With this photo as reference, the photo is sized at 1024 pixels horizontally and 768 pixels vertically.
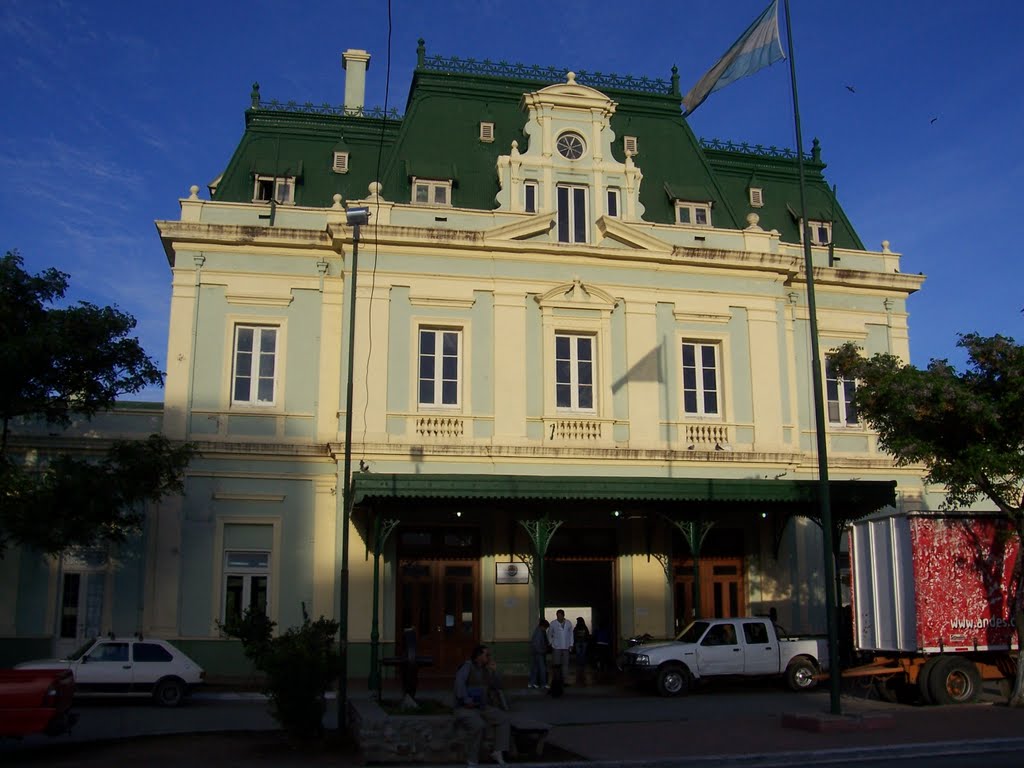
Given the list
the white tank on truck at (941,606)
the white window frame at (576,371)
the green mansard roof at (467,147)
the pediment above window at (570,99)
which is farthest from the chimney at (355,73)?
the white tank on truck at (941,606)

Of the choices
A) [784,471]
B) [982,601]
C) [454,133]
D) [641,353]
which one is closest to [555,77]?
[454,133]

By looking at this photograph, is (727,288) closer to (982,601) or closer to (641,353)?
(641,353)

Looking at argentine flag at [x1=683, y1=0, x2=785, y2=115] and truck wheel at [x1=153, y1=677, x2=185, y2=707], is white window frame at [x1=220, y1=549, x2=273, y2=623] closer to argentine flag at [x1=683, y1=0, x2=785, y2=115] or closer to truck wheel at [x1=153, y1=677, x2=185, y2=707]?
truck wheel at [x1=153, y1=677, x2=185, y2=707]

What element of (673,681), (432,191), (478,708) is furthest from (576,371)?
(478,708)

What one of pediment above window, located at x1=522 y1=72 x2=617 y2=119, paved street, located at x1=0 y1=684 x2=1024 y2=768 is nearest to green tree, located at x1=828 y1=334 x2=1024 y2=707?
paved street, located at x1=0 y1=684 x2=1024 y2=768

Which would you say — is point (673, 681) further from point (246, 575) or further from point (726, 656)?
point (246, 575)

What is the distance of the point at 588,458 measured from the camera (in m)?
24.6

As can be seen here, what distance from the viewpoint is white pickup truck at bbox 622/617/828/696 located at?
20.8m

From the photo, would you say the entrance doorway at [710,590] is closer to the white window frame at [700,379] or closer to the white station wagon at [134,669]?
the white window frame at [700,379]

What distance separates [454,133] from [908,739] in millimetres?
19479

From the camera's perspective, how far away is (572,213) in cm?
2675

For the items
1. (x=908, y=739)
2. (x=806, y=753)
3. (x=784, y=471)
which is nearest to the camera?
(x=806, y=753)

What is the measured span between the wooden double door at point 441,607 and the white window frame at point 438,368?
12.2 ft

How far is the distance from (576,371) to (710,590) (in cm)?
644
